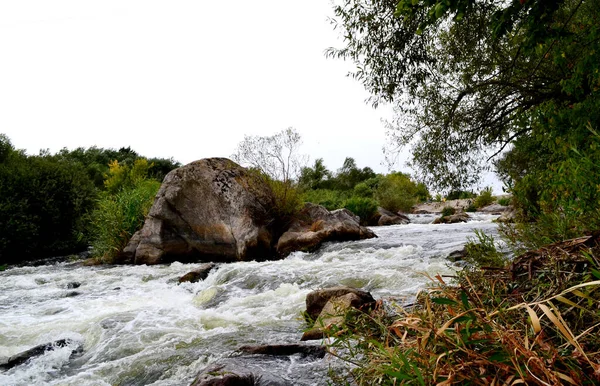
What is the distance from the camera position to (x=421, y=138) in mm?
8914

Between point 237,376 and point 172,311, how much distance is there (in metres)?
3.51

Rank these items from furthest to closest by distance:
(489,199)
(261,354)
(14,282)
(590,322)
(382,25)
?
(489,199) → (14,282) → (382,25) → (261,354) → (590,322)

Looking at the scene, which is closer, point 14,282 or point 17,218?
point 14,282

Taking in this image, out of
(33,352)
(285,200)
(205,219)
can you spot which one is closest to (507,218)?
(33,352)

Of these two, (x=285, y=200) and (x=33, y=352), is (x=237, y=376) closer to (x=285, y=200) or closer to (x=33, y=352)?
(x=33, y=352)

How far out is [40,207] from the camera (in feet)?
50.9

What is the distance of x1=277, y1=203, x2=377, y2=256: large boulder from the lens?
38.3 feet

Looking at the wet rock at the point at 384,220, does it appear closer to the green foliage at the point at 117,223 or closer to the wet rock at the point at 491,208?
the wet rock at the point at 491,208

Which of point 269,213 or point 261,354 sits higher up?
point 269,213

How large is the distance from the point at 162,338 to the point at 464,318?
425 cm

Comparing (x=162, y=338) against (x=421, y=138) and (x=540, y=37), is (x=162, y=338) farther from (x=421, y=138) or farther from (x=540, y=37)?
(x=421, y=138)

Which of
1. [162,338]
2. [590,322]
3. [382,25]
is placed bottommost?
[162,338]

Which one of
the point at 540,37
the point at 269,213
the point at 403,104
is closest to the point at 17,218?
the point at 269,213

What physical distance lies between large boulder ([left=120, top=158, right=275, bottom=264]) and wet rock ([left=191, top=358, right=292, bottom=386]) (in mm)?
8197
